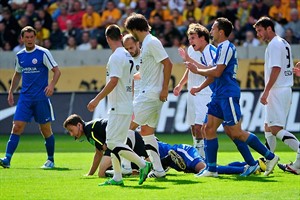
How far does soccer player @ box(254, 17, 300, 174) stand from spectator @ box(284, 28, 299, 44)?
12.2 metres

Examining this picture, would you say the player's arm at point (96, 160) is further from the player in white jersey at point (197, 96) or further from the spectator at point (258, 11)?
the spectator at point (258, 11)

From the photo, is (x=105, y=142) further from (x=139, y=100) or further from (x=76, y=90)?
(x=76, y=90)

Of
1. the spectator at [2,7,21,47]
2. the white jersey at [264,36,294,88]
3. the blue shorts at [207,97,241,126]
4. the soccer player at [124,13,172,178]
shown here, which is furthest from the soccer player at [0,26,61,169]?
the spectator at [2,7,21,47]

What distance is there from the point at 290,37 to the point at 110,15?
20.1ft

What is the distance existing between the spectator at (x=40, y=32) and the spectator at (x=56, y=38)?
0.24 metres

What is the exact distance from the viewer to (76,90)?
86.1 ft

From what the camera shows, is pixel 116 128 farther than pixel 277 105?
No

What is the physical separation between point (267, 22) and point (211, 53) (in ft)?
3.51

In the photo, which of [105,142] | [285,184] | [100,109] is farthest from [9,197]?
[100,109]

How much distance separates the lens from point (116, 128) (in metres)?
11.8

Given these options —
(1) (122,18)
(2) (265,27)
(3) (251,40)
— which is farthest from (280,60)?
(1) (122,18)

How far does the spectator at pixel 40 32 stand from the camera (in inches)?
1132

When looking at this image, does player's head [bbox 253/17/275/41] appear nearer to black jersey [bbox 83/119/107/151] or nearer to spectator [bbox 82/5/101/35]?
black jersey [bbox 83/119/107/151]

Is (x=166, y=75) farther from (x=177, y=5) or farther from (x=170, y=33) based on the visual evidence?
(x=177, y=5)
